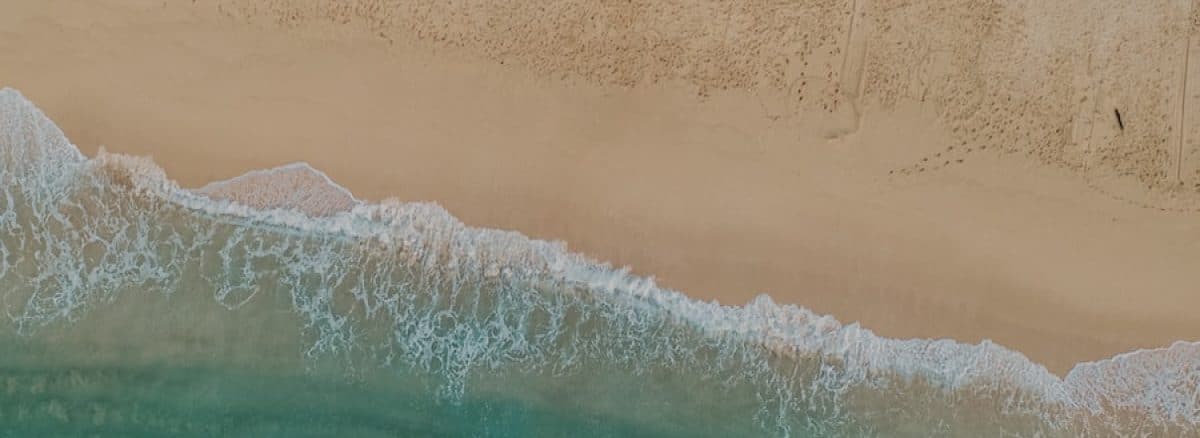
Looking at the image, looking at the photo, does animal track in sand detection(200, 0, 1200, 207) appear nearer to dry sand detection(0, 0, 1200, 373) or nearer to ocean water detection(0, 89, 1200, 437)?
dry sand detection(0, 0, 1200, 373)

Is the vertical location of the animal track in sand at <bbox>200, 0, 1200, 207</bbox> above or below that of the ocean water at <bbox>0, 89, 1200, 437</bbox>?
above

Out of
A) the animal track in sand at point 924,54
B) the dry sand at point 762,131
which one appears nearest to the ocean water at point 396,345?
the dry sand at point 762,131

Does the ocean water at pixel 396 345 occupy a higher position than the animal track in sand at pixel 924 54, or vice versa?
the animal track in sand at pixel 924 54

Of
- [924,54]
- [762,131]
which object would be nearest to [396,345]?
[762,131]

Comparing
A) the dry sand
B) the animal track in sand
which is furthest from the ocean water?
the animal track in sand

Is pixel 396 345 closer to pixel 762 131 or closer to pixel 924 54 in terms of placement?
pixel 762 131

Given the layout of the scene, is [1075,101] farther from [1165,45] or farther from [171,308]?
[171,308]

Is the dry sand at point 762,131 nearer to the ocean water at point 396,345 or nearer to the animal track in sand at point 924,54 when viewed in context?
the animal track in sand at point 924,54
